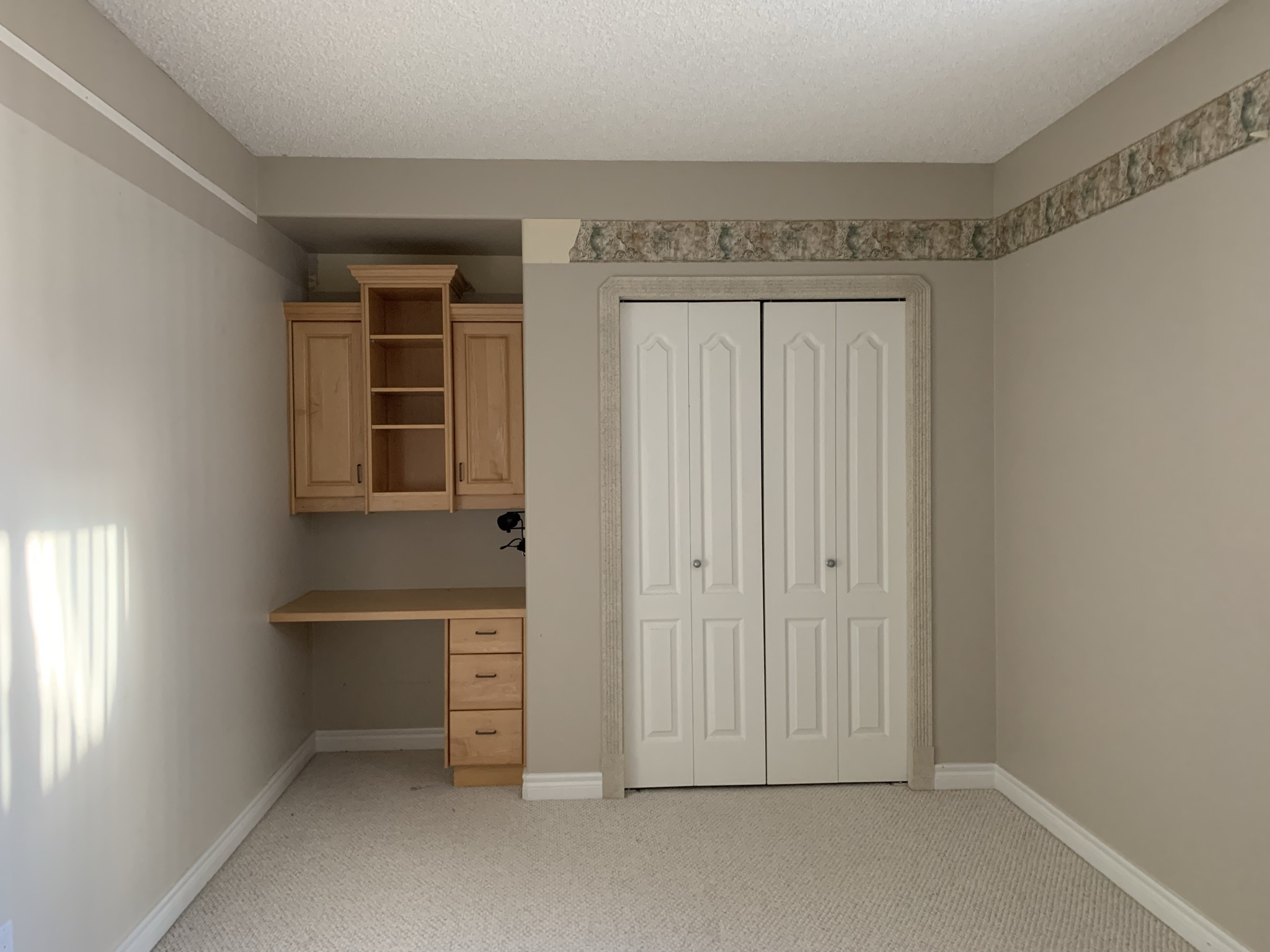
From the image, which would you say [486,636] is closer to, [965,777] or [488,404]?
[488,404]

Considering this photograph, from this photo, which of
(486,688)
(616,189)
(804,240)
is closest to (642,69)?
(616,189)

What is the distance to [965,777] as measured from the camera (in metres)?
3.56

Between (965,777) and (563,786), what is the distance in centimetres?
177

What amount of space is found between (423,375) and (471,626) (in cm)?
133

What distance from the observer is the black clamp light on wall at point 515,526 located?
3939 mm

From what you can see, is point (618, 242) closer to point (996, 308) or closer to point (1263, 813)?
point (996, 308)

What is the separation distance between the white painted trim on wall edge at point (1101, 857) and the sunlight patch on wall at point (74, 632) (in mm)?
3175

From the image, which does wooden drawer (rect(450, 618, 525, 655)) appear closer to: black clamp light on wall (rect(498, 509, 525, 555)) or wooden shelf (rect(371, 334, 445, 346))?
black clamp light on wall (rect(498, 509, 525, 555))

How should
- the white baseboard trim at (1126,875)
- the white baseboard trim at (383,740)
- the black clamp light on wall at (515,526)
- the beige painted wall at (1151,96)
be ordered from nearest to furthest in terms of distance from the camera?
the beige painted wall at (1151,96), the white baseboard trim at (1126,875), the black clamp light on wall at (515,526), the white baseboard trim at (383,740)

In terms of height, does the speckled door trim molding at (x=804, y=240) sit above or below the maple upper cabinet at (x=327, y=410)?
above

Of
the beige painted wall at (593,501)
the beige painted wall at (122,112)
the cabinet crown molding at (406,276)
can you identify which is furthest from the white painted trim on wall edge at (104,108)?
the beige painted wall at (593,501)

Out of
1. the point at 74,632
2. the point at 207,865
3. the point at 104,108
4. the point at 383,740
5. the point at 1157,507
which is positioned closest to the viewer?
the point at 74,632

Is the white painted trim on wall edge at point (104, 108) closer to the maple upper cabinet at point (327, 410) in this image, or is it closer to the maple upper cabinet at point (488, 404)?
the maple upper cabinet at point (327, 410)

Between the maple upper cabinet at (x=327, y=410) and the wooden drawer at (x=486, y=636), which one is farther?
the maple upper cabinet at (x=327, y=410)
